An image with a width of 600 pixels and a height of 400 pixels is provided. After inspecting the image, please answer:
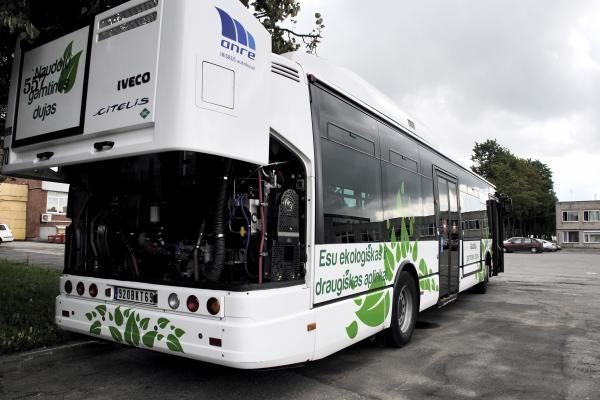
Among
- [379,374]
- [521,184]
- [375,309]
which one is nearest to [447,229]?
[375,309]

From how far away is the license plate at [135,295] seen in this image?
14.8 ft

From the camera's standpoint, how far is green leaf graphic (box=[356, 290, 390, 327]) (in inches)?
215

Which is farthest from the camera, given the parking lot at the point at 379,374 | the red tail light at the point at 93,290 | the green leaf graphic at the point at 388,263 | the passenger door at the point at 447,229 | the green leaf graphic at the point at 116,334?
the passenger door at the point at 447,229

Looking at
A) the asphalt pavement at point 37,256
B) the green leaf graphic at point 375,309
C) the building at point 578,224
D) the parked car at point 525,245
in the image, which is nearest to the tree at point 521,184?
the building at point 578,224

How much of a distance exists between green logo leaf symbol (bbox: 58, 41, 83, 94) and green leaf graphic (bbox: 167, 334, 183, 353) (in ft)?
7.89

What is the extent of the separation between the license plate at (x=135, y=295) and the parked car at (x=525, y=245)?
4721 cm

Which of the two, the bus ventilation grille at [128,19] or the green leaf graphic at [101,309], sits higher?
the bus ventilation grille at [128,19]

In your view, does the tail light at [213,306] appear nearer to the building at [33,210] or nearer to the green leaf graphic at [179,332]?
the green leaf graphic at [179,332]

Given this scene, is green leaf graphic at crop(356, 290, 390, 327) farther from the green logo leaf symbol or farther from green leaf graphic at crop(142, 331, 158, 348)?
the green logo leaf symbol

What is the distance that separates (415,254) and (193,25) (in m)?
4.76

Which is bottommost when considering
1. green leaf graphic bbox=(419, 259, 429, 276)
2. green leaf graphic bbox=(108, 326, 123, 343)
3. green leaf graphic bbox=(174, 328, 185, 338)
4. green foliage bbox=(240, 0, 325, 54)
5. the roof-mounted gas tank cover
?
green leaf graphic bbox=(108, 326, 123, 343)

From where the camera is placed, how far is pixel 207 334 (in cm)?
404

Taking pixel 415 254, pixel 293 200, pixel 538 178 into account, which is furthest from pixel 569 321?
pixel 538 178

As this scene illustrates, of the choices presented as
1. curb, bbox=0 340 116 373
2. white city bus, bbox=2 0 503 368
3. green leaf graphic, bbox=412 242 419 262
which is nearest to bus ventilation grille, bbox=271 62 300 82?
white city bus, bbox=2 0 503 368
